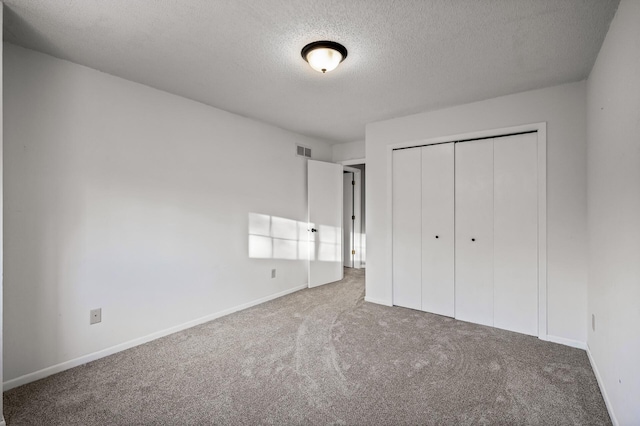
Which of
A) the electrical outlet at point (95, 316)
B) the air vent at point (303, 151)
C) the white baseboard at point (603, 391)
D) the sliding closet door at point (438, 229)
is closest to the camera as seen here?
the white baseboard at point (603, 391)

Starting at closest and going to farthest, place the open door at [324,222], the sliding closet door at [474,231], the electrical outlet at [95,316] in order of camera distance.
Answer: the electrical outlet at [95,316] < the sliding closet door at [474,231] < the open door at [324,222]

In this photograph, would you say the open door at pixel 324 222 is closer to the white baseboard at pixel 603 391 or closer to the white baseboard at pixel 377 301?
the white baseboard at pixel 377 301

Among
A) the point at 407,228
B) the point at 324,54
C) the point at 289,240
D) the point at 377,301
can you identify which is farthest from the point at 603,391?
the point at 289,240

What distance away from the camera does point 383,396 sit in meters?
1.98

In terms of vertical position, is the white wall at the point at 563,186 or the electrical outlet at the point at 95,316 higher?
the white wall at the point at 563,186

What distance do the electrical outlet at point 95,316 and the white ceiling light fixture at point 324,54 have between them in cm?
268

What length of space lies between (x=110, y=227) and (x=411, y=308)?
338 cm

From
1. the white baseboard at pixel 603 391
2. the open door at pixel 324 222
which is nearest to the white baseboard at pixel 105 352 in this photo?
the open door at pixel 324 222

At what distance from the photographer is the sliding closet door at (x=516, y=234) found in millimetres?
2936

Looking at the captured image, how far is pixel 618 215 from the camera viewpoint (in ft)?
5.71

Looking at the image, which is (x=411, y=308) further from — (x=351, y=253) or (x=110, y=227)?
(x=110, y=227)

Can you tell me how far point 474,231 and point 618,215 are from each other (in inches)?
61.5

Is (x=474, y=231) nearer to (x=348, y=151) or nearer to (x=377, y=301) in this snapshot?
(x=377, y=301)

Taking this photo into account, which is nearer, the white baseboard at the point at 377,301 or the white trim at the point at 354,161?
the white baseboard at the point at 377,301
